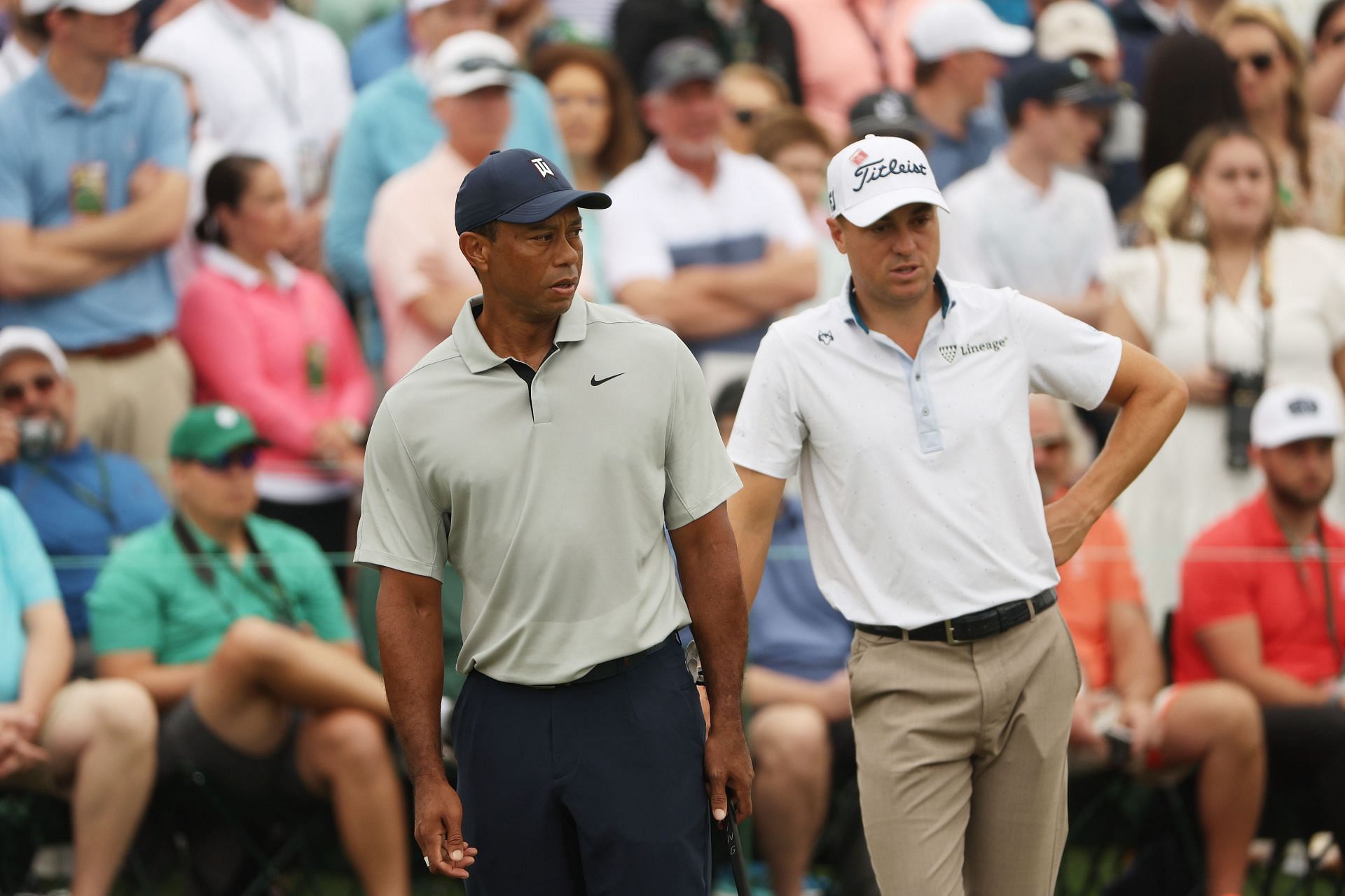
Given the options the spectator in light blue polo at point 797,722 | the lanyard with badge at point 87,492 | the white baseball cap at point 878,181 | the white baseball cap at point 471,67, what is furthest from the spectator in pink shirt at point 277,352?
the white baseball cap at point 878,181

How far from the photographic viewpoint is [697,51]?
296 inches

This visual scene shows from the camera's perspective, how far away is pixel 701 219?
290 inches

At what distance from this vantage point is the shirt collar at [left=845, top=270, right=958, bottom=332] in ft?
13.6

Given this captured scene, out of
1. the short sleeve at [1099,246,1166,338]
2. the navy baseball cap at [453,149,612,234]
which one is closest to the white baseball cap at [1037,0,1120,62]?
the short sleeve at [1099,246,1166,338]

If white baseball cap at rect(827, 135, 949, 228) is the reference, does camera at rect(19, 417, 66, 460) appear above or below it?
below

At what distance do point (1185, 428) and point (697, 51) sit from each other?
2384mm

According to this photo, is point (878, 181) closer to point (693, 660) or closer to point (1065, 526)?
point (1065, 526)

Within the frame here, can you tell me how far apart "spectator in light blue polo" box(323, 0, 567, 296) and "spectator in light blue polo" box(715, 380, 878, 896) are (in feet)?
5.67

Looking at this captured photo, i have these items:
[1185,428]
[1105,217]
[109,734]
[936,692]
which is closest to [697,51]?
[1105,217]

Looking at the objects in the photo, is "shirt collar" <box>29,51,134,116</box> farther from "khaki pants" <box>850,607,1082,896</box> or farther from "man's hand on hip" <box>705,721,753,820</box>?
"man's hand on hip" <box>705,721,753,820</box>

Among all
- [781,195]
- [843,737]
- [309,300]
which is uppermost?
[781,195]

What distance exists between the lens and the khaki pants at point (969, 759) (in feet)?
13.3

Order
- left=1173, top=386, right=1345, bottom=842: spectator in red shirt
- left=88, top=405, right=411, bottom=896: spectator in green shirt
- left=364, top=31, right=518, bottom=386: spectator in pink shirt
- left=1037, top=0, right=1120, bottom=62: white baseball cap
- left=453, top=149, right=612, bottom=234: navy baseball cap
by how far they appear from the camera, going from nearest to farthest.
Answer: left=453, top=149, right=612, bottom=234: navy baseball cap
left=88, top=405, right=411, bottom=896: spectator in green shirt
left=1173, top=386, right=1345, bottom=842: spectator in red shirt
left=364, top=31, right=518, bottom=386: spectator in pink shirt
left=1037, top=0, right=1120, bottom=62: white baseball cap

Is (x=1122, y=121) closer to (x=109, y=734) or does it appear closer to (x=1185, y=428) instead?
(x=1185, y=428)
